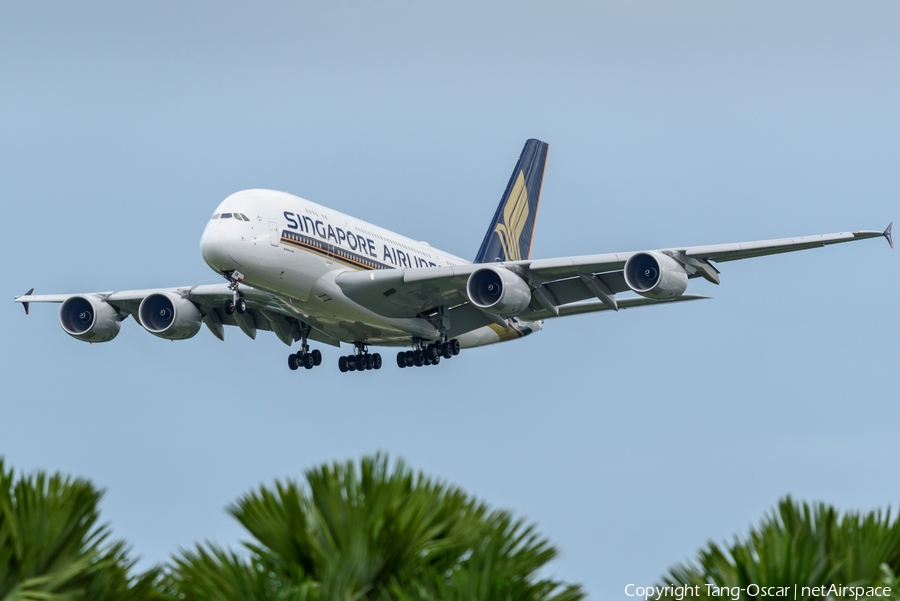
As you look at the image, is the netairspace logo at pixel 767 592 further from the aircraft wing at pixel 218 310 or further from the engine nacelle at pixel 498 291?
the aircraft wing at pixel 218 310

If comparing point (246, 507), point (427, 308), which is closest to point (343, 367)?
point (427, 308)

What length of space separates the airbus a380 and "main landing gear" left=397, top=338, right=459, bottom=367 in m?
0.04

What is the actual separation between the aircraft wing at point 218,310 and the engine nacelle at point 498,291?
5.72 metres

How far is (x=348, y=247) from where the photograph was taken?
112 feet

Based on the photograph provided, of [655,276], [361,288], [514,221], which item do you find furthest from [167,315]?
[655,276]

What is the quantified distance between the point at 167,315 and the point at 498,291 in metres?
11.3

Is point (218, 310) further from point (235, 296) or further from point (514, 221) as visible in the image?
point (514, 221)

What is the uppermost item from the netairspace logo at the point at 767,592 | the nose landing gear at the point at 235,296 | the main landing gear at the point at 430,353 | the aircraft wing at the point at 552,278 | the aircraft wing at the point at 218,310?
the aircraft wing at the point at 218,310

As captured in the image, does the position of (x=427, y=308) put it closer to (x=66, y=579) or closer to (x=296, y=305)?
(x=296, y=305)

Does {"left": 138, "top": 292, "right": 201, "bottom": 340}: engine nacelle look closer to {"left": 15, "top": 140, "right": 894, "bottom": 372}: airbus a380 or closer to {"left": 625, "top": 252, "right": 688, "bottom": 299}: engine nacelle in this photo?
{"left": 15, "top": 140, "right": 894, "bottom": 372}: airbus a380

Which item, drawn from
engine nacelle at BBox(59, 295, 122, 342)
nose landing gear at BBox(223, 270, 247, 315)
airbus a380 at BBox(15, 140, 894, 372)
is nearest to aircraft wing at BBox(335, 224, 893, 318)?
airbus a380 at BBox(15, 140, 894, 372)

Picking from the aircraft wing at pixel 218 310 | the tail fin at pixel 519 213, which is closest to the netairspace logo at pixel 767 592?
the aircraft wing at pixel 218 310

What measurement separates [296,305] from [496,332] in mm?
9500

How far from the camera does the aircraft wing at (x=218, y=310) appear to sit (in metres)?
36.7
